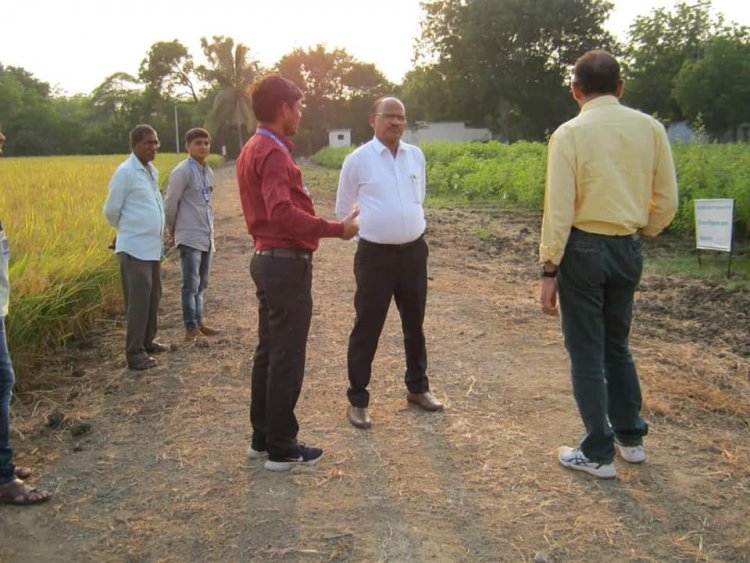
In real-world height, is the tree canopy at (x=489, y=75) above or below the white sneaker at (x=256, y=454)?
above

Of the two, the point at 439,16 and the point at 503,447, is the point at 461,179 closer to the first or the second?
the point at 503,447

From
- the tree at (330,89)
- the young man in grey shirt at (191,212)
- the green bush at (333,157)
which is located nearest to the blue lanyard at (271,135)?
the young man in grey shirt at (191,212)

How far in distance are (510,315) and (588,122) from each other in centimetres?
353

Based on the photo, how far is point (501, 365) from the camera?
490 centimetres

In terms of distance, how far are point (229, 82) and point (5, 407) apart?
5645cm

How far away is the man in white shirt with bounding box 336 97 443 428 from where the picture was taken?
3.70 m

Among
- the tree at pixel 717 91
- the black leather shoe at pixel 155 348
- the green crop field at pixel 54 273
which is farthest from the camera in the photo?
the tree at pixel 717 91

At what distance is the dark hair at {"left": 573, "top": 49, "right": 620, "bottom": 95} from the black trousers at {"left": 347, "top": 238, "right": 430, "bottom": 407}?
1.24m

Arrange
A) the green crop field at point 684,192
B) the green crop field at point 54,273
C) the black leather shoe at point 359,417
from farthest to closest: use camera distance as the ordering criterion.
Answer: the green crop field at point 684,192, the green crop field at point 54,273, the black leather shoe at point 359,417

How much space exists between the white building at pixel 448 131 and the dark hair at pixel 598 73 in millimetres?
51220

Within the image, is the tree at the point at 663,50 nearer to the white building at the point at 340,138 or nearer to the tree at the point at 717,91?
the tree at the point at 717,91

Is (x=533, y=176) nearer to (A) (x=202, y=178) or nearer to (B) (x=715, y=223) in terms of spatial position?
(B) (x=715, y=223)

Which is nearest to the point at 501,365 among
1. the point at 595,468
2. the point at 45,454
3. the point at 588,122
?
the point at 595,468

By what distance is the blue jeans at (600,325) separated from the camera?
299 cm
